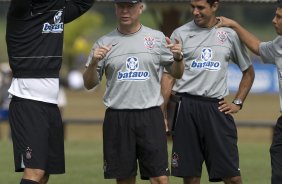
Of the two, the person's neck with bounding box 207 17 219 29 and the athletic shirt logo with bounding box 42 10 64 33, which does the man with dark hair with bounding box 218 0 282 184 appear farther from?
the athletic shirt logo with bounding box 42 10 64 33

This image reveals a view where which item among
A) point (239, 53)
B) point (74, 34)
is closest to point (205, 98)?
point (239, 53)

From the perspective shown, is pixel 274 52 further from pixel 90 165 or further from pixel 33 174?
pixel 90 165

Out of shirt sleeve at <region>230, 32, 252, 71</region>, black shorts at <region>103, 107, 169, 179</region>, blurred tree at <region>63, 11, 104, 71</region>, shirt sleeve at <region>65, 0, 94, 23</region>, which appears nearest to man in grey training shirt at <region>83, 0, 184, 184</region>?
black shorts at <region>103, 107, 169, 179</region>

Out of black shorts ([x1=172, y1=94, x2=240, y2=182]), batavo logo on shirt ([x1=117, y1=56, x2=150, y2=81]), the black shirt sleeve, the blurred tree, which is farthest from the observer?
the blurred tree

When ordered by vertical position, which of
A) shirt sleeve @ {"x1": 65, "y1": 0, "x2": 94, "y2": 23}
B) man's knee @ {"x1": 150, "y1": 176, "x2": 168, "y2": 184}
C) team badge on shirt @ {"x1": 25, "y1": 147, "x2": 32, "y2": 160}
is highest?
shirt sleeve @ {"x1": 65, "y1": 0, "x2": 94, "y2": 23}

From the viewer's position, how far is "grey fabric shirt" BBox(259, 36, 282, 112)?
375 inches

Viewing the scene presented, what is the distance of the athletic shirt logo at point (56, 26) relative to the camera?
9156 millimetres

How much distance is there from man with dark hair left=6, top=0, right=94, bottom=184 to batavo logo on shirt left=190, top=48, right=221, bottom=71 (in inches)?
60.6

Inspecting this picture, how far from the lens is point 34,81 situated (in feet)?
30.1

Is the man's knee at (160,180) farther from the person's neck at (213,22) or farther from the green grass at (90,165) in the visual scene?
the green grass at (90,165)

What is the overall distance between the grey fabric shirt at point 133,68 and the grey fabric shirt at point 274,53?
1069 millimetres

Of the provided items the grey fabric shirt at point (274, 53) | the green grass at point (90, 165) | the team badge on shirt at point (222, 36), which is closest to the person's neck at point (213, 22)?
the team badge on shirt at point (222, 36)

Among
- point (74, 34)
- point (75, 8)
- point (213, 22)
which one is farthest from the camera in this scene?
point (74, 34)

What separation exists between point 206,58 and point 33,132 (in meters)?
2.06
